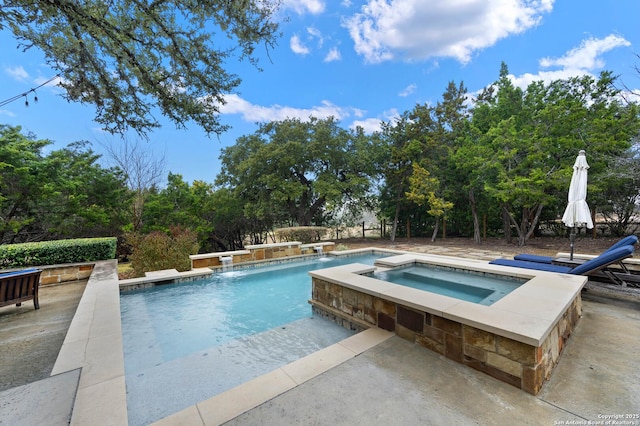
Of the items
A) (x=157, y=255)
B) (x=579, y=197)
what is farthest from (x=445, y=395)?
(x=157, y=255)

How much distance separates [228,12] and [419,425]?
4.05m

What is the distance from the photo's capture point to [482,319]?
2.30 metres

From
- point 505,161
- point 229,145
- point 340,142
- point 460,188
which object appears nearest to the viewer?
point 505,161

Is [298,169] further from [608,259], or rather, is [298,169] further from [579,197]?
[608,259]

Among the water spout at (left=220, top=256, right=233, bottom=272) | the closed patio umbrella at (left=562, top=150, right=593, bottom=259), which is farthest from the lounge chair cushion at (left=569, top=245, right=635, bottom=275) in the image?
the water spout at (left=220, top=256, right=233, bottom=272)

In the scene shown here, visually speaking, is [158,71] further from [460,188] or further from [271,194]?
[460,188]

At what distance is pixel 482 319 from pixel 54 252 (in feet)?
30.3

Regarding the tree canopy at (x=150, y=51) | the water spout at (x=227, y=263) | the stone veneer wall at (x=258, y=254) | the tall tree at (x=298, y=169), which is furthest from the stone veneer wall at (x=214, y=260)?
the tall tree at (x=298, y=169)

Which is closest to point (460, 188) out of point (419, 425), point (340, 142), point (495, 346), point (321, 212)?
point (340, 142)

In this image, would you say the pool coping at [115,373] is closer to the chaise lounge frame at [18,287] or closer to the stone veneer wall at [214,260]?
the chaise lounge frame at [18,287]

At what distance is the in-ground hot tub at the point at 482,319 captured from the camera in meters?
2.06

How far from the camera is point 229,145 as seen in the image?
16.2 m

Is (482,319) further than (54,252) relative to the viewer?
No

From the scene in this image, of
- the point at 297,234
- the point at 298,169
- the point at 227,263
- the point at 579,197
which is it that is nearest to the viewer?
the point at 579,197
